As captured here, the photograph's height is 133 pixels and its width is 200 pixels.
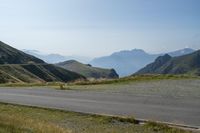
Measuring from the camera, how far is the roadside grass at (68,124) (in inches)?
465

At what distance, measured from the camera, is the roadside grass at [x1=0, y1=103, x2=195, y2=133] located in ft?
38.7

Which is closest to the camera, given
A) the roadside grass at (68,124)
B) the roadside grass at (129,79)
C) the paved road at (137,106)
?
the roadside grass at (68,124)

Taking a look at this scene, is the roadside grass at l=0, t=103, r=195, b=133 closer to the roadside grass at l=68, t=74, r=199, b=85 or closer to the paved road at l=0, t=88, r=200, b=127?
the paved road at l=0, t=88, r=200, b=127

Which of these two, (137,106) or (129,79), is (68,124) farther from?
(129,79)

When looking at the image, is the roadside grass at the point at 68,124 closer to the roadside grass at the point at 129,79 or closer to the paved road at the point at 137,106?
the paved road at the point at 137,106

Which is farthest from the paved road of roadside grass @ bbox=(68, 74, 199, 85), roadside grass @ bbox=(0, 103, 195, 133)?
roadside grass @ bbox=(68, 74, 199, 85)

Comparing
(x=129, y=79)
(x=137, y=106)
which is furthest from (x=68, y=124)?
(x=129, y=79)

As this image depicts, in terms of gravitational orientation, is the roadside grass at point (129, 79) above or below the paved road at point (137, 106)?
above

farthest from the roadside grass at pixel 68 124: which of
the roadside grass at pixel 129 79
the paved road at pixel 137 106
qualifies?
the roadside grass at pixel 129 79

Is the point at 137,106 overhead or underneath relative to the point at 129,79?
underneath

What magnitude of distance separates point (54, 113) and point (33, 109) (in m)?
1.85

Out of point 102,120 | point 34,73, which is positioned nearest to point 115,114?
point 102,120

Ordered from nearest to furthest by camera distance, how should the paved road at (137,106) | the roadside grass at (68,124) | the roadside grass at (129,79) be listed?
the roadside grass at (68,124) < the paved road at (137,106) < the roadside grass at (129,79)

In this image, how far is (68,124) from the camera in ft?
48.4
